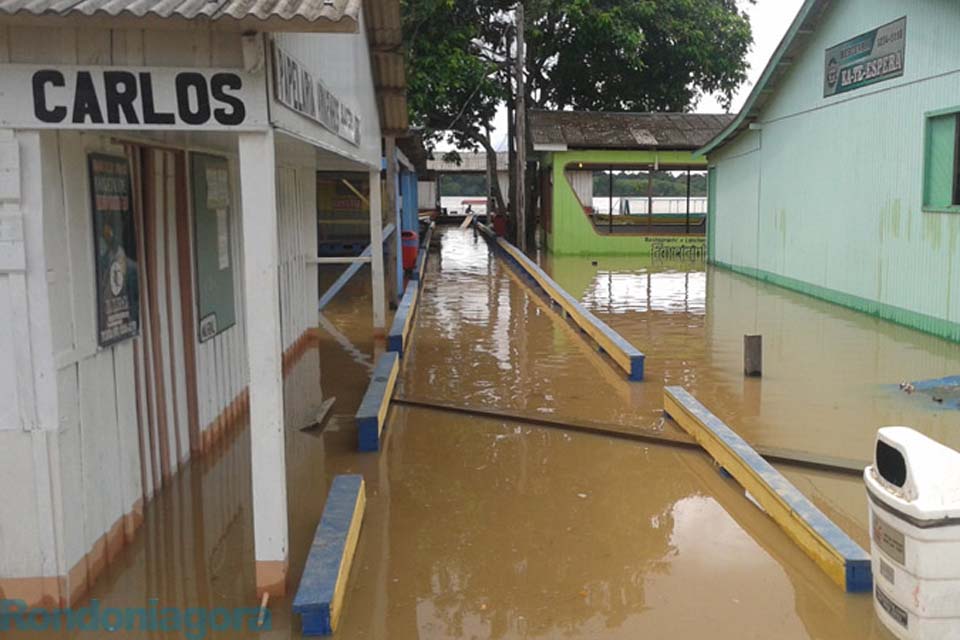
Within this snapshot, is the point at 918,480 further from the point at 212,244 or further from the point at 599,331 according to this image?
the point at 599,331

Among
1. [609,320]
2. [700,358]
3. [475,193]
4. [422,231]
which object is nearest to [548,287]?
[609,320]

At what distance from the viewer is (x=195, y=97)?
4207mm

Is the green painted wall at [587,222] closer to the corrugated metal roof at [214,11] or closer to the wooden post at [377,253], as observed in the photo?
the wooden post at [377,253]

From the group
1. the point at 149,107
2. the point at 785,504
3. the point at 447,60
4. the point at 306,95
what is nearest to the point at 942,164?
the point at 785,504

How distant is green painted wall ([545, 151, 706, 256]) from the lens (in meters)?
26.0

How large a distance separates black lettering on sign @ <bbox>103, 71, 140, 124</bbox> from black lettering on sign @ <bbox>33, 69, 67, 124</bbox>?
201 millimetres

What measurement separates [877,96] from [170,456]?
467 inches

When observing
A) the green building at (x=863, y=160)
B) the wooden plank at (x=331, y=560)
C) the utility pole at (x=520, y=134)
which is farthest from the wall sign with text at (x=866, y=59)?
the wooden plank at (x=331, y=560)

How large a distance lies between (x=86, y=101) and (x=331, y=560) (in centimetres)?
249

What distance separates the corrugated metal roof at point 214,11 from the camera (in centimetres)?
382

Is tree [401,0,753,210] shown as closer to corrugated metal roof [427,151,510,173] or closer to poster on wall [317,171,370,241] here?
poster on wall [317,171,370,241]

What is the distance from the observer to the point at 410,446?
24.1 ft

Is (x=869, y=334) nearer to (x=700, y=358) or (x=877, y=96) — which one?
(x=700, y=358)

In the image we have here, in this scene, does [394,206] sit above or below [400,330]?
above
